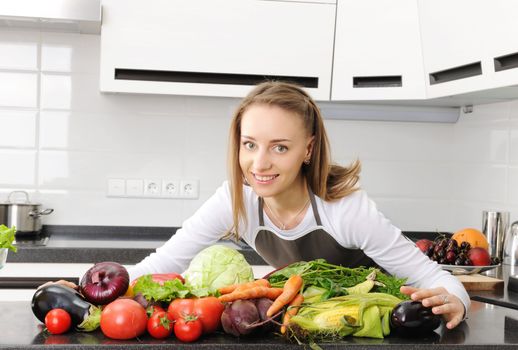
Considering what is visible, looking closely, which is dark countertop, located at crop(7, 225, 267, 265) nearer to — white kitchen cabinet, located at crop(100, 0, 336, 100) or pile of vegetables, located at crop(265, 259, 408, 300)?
white kitchen cabinet, located at crop(100, 0, 336, 100)

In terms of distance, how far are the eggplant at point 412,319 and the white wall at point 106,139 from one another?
210cm

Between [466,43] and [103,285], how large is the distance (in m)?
1.86

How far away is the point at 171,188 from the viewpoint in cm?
371

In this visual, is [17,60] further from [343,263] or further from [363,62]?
[343,263]

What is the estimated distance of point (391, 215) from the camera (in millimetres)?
3920

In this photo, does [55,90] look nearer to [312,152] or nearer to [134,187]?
[134,187]

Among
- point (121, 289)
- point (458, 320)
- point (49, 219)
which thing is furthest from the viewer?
point (49, 219)

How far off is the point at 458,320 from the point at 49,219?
2.49 metres

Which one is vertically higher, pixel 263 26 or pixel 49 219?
pixel 263 26

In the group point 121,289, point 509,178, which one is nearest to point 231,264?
point 121,289

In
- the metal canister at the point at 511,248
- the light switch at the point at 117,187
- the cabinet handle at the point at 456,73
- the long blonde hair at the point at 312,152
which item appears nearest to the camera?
the long blonde hair at the point at 312,152

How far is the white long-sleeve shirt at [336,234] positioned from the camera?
77.2 inches

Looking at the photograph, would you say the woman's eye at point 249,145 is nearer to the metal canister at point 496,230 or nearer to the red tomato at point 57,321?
the red tomato at point 57,321

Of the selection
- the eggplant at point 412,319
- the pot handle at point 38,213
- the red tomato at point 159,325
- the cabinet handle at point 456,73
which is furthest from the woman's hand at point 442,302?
the pot handle at point 38,213
